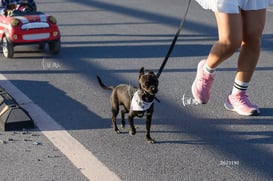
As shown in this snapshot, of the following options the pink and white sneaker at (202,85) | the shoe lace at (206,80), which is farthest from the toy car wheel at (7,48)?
the shoe lace at (206,80)

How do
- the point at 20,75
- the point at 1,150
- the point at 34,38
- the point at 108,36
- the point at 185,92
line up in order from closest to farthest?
the point at 1,150, the point at 185,92, the point at 20,75, the point at 34,38, the point at 108,36

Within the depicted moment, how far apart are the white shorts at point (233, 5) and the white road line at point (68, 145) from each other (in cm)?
157

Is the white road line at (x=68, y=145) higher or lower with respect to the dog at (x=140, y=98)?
lower

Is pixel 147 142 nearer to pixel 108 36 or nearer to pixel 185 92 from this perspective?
pixel 185 92

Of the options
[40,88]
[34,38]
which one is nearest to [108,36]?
[34,38]

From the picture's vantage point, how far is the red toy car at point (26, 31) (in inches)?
311

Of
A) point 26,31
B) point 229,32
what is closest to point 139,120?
point 229,32

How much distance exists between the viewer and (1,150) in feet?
14.8

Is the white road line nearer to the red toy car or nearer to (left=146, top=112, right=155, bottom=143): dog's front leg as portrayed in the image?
(left=146, top=112, right=155, bottom=143): dog's front leg

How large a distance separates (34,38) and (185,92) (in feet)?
8.93

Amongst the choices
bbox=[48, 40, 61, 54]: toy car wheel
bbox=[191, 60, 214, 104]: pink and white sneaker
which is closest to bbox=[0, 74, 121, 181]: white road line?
bbox=[191, 60, 214, 104]: pink and white sneaker

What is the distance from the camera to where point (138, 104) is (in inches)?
174

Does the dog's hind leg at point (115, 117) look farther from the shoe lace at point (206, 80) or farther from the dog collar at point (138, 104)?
the shoe lace at point (206, 80)

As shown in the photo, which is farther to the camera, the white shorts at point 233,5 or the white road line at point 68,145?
the white shorts at point 233,5
